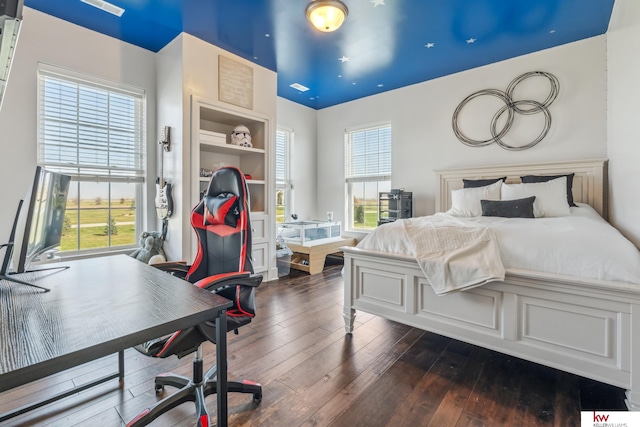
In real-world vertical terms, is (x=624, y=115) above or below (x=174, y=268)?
above

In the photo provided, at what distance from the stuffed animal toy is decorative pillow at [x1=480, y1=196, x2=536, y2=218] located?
3475 millimetres

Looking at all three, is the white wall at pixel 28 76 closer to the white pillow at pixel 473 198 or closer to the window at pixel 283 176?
the window at pixel 283 176

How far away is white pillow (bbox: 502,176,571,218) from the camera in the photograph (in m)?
2.84

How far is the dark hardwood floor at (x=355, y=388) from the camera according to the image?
1.49m

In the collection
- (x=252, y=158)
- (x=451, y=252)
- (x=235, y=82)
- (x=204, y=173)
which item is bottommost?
(x=451, y=252)

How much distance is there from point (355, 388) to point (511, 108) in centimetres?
380

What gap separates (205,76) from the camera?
3320mm

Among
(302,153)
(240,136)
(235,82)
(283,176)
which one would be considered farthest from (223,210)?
(302,153)

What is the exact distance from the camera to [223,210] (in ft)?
5.59

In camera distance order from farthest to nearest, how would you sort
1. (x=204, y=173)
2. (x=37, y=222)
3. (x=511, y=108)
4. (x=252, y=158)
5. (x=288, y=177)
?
(x=288, y=177) → (x=252, y=158) → (x=511, y=108) → (x=204, y=173) → (x=37, y=222)

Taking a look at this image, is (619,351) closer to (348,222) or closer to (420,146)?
(420,146)

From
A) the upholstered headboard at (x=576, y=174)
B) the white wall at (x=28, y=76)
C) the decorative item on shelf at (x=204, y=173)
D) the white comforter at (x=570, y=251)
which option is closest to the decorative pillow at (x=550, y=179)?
the upholstered headboard at (x=576, y=174)

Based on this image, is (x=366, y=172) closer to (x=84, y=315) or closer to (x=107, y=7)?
(x=107, y=7)

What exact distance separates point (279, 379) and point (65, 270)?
1.31 meters
